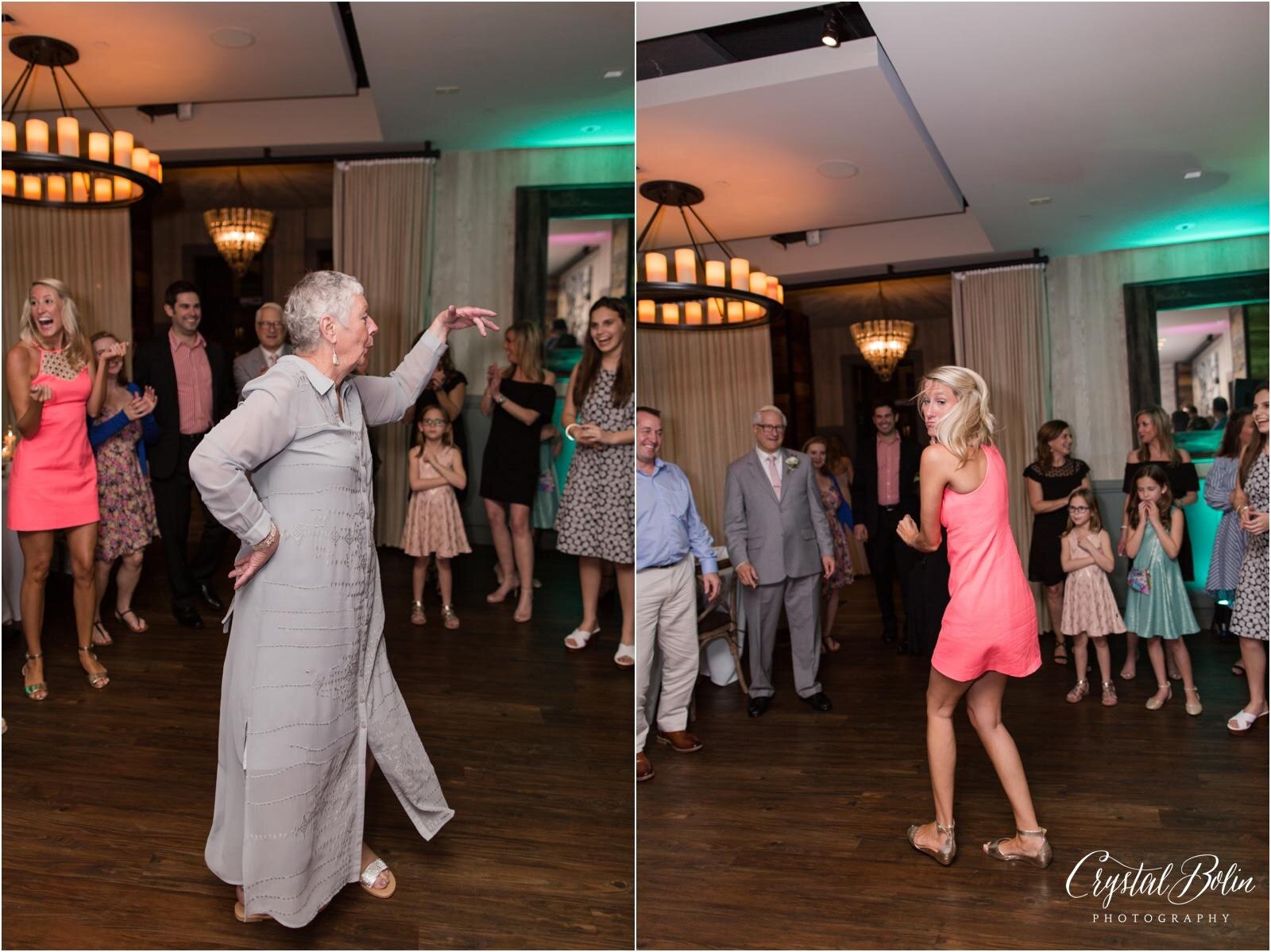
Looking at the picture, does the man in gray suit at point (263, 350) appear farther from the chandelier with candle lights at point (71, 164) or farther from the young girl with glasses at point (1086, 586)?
the young girl with glasses at point (1086, 586)

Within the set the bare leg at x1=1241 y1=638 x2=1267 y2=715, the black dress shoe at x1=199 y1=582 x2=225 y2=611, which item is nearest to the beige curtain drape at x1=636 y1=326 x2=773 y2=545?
the black dress shoe at x1=199 y1=582 x2=225 y2=611

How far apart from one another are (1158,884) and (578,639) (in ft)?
5.40

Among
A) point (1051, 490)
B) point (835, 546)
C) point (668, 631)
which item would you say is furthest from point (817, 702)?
point (1051, 490)

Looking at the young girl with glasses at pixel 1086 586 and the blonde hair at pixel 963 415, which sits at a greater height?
the blonde hair at pixel 963 415

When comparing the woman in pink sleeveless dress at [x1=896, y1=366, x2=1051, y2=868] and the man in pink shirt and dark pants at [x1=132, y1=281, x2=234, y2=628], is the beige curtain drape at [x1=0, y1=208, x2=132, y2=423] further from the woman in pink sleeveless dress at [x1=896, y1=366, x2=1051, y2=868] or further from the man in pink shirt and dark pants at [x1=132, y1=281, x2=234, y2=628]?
the woman in pink sleeveless dress at [x1=896, y1=366, x2=1051, y2=868]

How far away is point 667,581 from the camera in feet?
7.01

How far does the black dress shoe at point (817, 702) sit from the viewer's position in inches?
121

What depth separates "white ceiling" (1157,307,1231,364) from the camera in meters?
5.02

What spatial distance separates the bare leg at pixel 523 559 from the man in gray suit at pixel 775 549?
563mm

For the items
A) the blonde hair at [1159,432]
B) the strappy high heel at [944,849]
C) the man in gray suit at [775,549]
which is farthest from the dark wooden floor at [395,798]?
the blonde hair at [1159,432]

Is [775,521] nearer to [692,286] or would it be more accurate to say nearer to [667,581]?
[667,581]

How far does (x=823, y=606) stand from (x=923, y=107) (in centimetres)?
207

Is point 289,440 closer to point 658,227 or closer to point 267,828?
point 267,828

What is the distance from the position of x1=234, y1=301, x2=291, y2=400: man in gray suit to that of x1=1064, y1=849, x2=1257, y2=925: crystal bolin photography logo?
2.44 m
